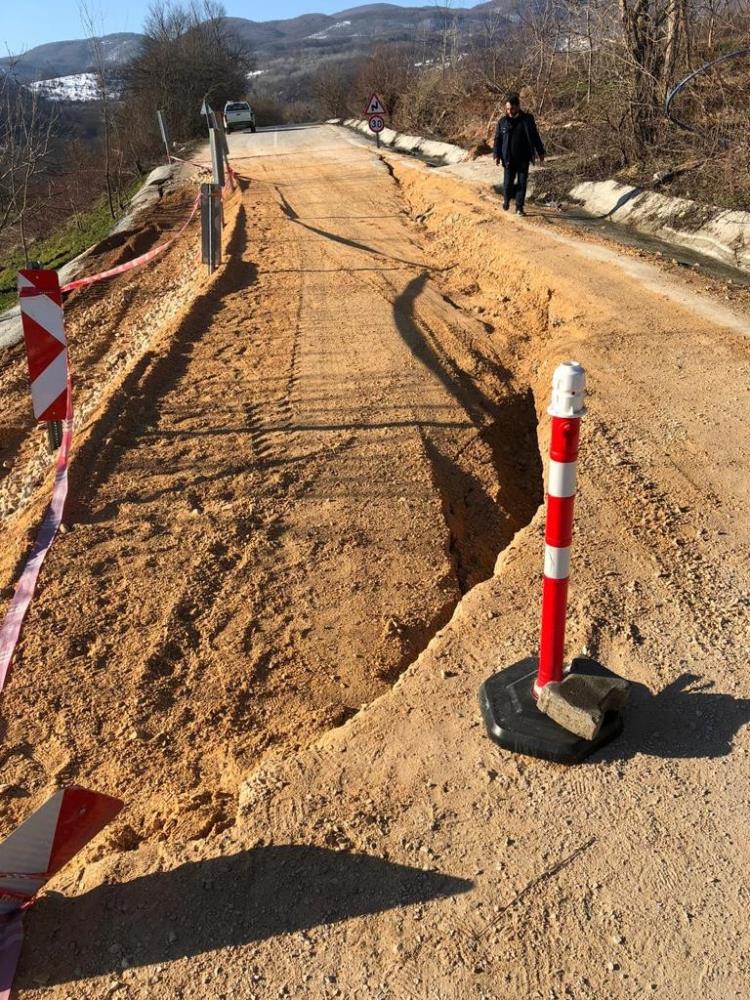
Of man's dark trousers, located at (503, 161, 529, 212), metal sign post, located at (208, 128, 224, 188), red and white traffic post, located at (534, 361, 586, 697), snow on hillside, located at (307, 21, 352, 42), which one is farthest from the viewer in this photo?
snow on hillside, located at (307, 21, 352, 42)

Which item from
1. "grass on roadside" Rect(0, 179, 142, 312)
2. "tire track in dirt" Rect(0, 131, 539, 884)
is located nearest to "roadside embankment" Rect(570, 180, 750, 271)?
"tire track in dirt" Rect(0, 131, 539, 884)

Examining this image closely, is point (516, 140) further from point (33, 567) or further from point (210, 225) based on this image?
point (33, 567)

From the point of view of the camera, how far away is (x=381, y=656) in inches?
176

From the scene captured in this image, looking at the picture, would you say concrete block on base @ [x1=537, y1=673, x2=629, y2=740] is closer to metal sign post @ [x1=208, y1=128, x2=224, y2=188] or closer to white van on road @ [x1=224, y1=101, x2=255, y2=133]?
metal sign post @ [x1=208, y1=128, x2=224, y2=188]

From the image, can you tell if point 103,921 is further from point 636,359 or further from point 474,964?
point 636,359

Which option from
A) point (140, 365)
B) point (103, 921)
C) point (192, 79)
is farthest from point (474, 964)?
point (192, 79)

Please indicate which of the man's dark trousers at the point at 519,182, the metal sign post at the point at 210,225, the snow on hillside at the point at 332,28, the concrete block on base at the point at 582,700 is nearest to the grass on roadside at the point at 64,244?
the metal sign post at the point at 210,225

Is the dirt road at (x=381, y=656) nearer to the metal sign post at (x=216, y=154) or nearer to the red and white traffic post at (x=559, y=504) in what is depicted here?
the red and white traffic post at (x=559, y=504)

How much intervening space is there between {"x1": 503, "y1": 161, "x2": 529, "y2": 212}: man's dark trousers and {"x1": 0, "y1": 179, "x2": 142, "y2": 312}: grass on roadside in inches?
452

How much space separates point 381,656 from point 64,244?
2511 cm

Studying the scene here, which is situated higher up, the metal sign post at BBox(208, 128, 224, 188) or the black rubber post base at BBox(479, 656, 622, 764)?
the metal sign post at BBox(208, 128, 224, 188)

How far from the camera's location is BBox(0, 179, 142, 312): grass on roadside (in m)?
21.2

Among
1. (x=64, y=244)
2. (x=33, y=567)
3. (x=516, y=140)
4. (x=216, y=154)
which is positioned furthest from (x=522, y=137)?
(x=64, y=244)

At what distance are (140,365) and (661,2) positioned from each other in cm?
1443
